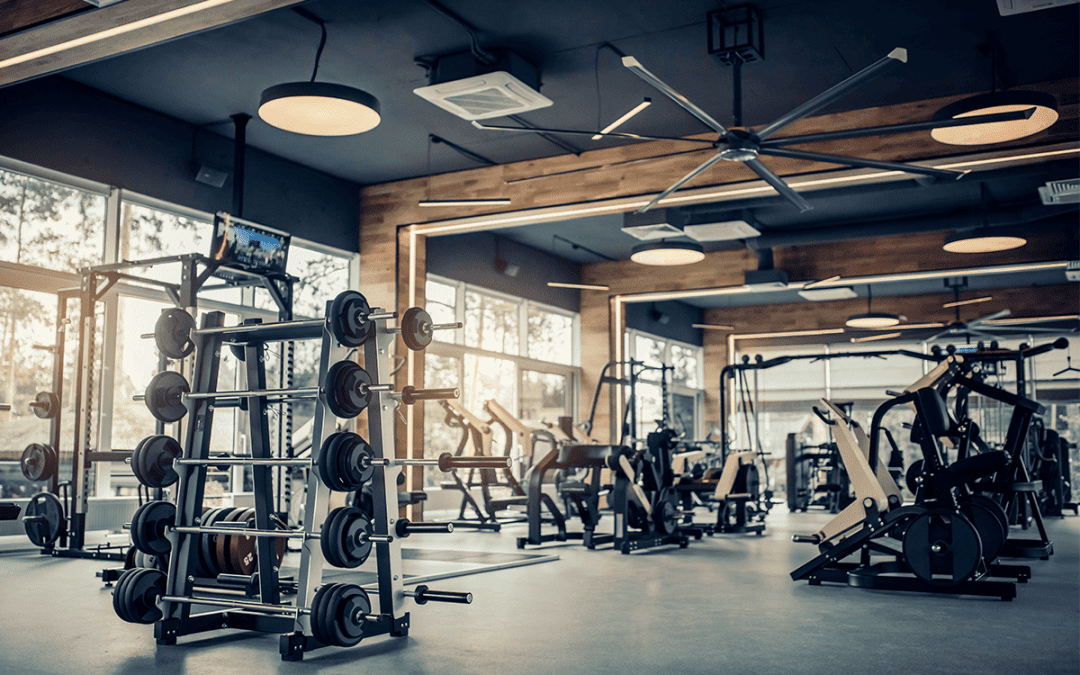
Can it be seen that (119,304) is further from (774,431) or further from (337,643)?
(774,431)

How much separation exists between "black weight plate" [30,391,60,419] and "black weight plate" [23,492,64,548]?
23.3 inches

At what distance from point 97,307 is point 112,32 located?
12.6 feet

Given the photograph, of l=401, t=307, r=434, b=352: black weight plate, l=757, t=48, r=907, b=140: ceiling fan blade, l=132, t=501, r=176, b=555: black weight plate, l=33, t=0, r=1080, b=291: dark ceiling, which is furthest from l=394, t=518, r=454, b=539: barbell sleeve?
l=33, t=0, r=1080, b=291: dark ceiling

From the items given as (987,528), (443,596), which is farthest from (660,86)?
(987,528)

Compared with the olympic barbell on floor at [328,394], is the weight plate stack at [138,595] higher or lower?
lower

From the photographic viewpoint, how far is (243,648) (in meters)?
3.40

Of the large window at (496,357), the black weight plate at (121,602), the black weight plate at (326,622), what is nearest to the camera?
the black weight plate at (326,622)

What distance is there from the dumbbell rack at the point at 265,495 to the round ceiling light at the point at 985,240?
308 inches

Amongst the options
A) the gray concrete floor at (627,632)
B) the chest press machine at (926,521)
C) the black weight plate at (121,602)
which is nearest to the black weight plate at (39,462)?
the gray concrete floor at (627,632)

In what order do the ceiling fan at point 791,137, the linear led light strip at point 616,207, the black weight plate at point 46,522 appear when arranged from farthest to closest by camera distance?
the linear led light strip at point 616,207 < the black weight plate at point 46,522 < the ceiling fan at point 791,137

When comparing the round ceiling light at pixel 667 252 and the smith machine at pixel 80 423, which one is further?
the round ceiling light at pixel 667 252

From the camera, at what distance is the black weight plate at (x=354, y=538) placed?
3.36m

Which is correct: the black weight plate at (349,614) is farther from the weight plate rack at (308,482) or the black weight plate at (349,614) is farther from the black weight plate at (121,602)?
the black weight plate at (121,602)

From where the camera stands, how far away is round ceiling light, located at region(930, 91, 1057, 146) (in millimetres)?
6070
